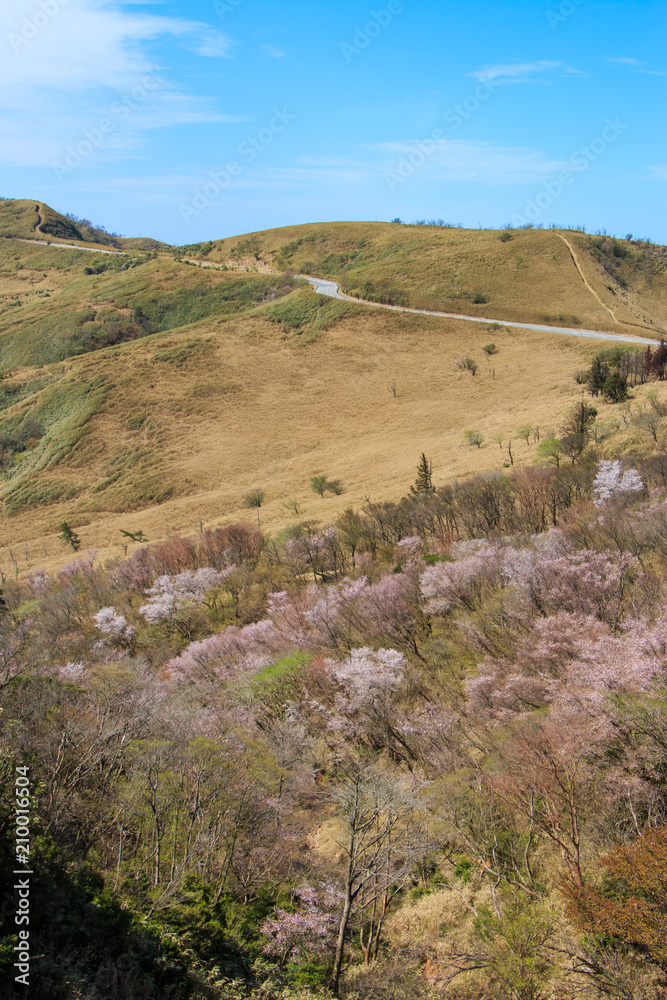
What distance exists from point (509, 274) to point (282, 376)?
46100 millimetres

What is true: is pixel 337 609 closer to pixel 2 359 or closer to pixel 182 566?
pixel 182 566

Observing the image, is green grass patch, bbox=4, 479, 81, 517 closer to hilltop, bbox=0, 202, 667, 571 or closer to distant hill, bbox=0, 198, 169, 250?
hilltop, bbox=0, 202, 667, 571

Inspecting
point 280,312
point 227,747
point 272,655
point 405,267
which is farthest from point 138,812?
point 405,267

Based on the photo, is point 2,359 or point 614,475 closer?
point 614,475

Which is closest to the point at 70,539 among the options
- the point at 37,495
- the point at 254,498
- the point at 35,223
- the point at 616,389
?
the point at 37,495

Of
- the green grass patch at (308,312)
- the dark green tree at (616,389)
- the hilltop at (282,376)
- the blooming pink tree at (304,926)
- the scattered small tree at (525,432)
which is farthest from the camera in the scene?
the green grass patch at (308,312)

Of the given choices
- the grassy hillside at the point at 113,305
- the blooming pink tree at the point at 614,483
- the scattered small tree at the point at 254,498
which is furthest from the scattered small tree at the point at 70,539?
the grassy hillside at the point at 113,305

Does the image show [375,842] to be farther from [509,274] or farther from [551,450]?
[509,274]

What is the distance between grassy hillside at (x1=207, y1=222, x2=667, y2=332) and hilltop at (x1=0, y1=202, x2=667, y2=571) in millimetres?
458

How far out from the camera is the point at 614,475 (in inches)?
1221

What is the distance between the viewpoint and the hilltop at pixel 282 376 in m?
61.2

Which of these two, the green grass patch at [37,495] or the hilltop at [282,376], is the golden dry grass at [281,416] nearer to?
the hilltop at [282,376]

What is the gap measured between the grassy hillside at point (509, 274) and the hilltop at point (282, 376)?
18.0 inches

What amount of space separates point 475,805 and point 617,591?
29.3ft
